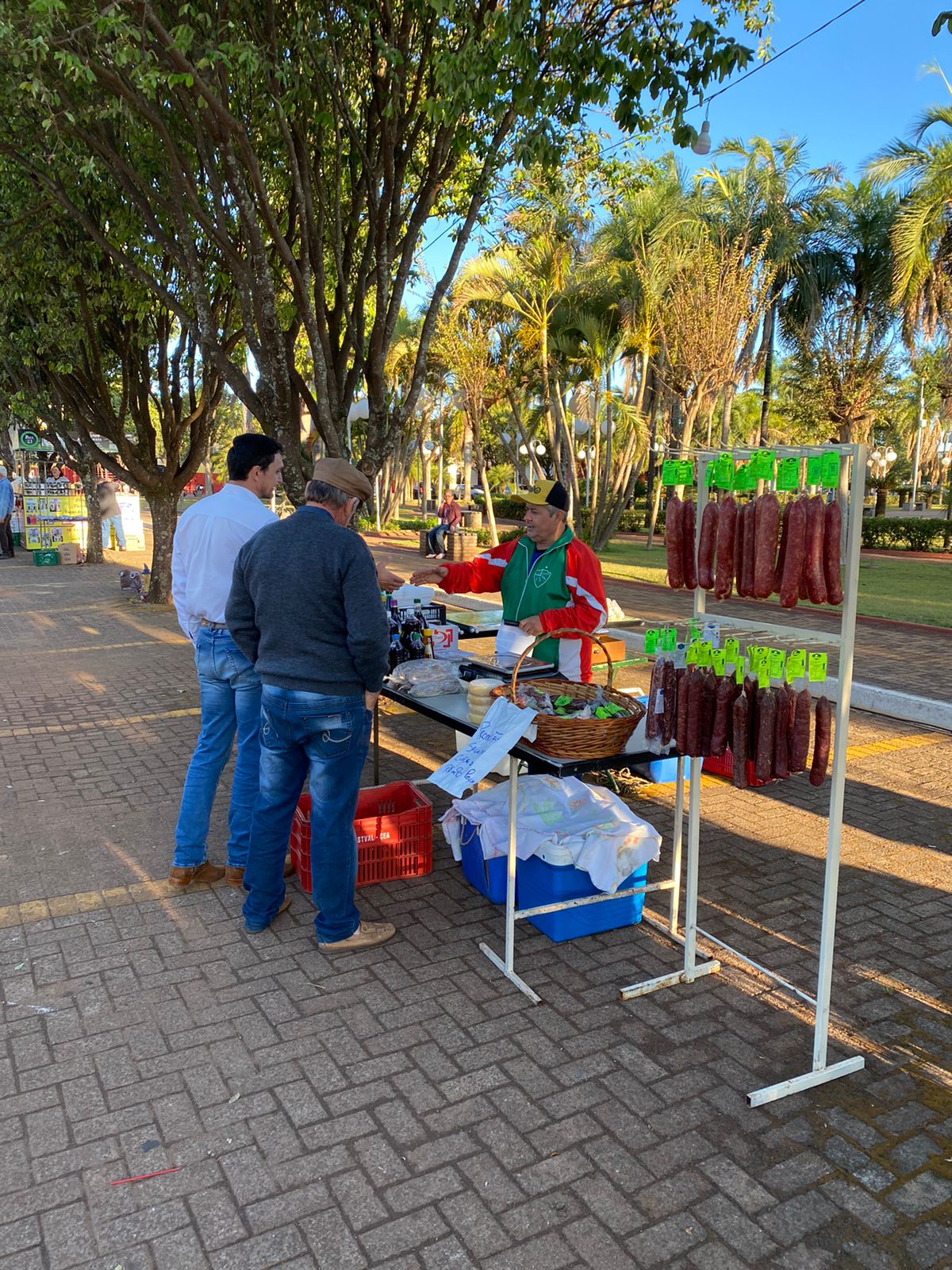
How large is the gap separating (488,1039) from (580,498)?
22.3 meters

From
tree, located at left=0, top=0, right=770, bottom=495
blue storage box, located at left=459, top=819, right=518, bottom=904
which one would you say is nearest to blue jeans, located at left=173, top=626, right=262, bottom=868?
blue storage box, located at left=459, top=819, right=518, bottom=904

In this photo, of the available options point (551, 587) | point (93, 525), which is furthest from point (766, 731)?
point (93, 525)

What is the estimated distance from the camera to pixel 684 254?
Answer: 19297 mm

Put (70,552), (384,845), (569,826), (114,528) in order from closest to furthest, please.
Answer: (569,826) → (384,845) → (70,552) → (114,528)

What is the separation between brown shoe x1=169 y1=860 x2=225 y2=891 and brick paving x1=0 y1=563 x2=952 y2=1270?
0.10 meters

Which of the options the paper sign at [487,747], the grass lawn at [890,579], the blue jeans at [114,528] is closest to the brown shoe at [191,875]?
the paper sign at [487,747]

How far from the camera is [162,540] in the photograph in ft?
47.9

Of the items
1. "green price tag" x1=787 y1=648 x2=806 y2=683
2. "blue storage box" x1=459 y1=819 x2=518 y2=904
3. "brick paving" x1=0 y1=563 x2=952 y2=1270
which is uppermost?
"green price tag" x1=787 y1=648 x2=806 y2=683

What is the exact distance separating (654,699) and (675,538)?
0.64 metres

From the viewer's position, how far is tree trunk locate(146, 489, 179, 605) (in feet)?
45.8

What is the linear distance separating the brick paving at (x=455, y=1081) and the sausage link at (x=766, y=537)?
177 cm

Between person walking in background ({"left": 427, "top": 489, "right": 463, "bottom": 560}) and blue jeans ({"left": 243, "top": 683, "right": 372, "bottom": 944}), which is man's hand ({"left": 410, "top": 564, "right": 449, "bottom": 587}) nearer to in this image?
blue jeans ({"left": 243, "top": 683, "right": 372, "bottom": 944})

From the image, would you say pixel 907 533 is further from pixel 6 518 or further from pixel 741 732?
pixel 741 732

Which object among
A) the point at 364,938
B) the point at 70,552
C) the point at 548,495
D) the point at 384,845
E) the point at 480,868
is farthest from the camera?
the point at 70,552
